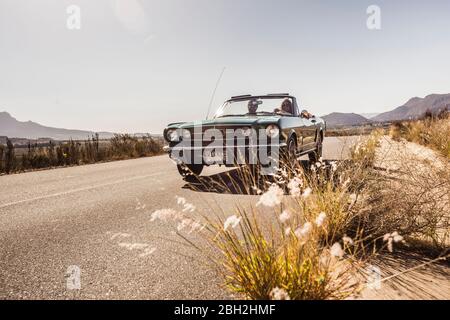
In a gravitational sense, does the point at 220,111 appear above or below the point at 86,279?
above

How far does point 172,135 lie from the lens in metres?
6.02

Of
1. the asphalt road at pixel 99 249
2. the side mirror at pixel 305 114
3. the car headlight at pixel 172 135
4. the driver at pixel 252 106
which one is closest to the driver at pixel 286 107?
the side mirror at pixel 305 114

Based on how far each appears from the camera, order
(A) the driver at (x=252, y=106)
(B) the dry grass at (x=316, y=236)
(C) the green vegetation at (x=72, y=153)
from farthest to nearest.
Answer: (C) the green vegetation at (x=72, y=153)
(A) the driver at (x=252, y=106)
(B) the dry grass at (x=316, y=236)

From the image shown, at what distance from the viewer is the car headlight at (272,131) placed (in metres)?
5.34

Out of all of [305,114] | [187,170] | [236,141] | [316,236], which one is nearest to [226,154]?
[236,141]

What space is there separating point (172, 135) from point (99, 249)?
138 inches

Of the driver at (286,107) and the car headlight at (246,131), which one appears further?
the driver at (286,107)

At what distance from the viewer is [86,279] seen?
2.18 m

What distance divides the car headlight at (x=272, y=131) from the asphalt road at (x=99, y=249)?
121 centimetres

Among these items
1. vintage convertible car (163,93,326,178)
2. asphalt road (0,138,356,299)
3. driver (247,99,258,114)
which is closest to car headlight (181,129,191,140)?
vintage convertible car (163,93,326,178)

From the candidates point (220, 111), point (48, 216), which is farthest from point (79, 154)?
point (48, 216)

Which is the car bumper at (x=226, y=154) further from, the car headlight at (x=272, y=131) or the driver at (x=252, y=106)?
the driver at (x=252, y=106)
